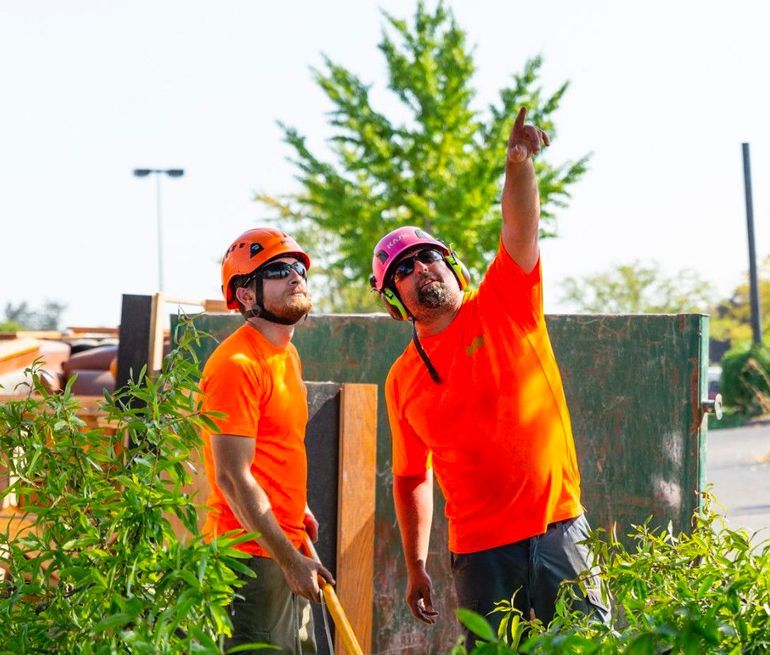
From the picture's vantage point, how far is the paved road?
507 inches

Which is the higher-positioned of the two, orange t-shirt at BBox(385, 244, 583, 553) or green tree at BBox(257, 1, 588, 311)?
green tree at BBox(257, 1, 588, 311)

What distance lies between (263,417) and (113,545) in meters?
2.05

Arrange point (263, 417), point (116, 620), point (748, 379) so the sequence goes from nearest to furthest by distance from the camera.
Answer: point (116, 620) → point (263, 417) → point (748, 379)

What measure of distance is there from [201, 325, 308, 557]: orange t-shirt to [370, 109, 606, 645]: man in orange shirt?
1.40ft

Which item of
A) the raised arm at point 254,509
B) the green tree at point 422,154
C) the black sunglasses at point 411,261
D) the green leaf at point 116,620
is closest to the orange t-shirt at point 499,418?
the black sunglasses at point 411,261

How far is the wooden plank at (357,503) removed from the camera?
5.49m

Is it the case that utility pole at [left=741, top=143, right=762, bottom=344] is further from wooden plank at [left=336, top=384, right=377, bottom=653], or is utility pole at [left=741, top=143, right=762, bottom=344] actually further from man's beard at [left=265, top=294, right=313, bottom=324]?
man's beard at [left=265, top=294, right=313, bottom=324]

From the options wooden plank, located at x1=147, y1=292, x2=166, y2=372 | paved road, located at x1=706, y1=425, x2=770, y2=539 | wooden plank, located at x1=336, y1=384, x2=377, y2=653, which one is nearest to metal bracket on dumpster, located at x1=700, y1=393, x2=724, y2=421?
wooden plank, located at x1=336, y1=384, x2=377, y2=653

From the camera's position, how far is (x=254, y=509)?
368 cm

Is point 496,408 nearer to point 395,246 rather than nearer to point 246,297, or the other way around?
point 395,246

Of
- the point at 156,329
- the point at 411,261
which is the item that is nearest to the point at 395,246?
the point at 411,261

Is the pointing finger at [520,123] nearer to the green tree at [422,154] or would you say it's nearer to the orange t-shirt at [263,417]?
the orange t-shirt at [263,417]

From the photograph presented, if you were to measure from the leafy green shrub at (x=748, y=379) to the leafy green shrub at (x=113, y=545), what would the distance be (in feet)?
89.5

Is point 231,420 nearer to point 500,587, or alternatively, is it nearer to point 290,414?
point 290,414
